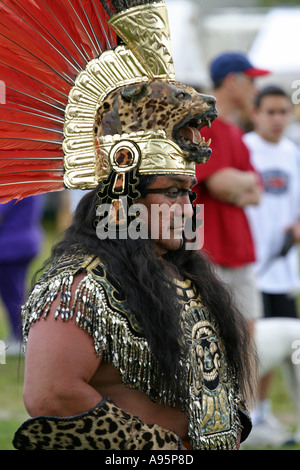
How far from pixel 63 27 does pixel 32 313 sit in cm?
111

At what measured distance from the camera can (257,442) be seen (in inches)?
215

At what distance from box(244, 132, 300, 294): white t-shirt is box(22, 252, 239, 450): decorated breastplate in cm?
337

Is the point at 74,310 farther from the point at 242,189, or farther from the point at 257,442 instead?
the point at 257,442

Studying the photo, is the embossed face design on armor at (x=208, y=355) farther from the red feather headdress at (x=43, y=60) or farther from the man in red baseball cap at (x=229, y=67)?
the man in red baseball cap at (x=229, y=67)

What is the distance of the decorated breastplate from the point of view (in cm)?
261

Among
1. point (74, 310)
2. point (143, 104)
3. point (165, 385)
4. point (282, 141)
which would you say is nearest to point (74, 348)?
point (74, 310)

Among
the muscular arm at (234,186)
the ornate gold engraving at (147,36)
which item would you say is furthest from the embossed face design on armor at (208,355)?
the muscular arm at (234,186)

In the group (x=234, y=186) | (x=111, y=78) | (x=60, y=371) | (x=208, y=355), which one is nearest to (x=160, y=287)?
(x=208, y=355)

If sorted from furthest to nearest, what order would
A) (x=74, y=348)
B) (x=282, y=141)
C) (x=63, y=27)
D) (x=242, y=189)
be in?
(x=282, y=141) → (x=242, y=189) → (x=63, y=27) → (x=74, y=348)

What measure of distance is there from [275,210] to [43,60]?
3.52 meters

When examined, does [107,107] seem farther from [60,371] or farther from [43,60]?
[60,371]

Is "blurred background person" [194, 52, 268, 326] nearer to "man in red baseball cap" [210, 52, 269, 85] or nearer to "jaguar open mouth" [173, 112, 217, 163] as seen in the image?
"man in red baseball cap" [210, 52, 269, 85]

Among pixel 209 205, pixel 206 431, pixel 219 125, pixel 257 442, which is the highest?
pixel 219 125

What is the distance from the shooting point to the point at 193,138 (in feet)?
9.50
